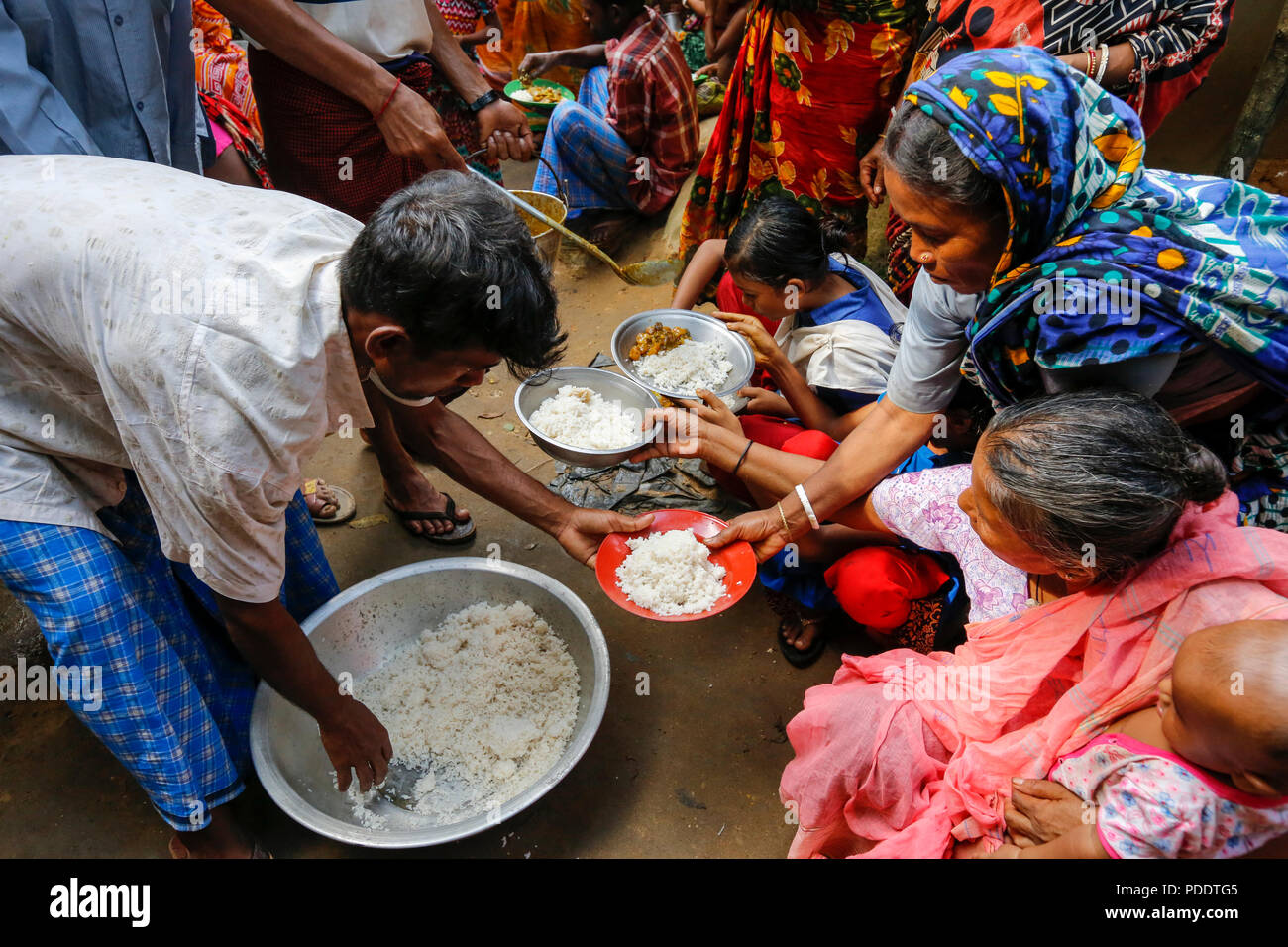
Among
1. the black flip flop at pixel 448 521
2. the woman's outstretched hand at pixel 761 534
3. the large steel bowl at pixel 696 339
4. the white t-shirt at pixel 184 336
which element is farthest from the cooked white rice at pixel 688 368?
the white t-shirt at pixel 184 336

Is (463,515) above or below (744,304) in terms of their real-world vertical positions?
below

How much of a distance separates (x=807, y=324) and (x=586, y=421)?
0.97m

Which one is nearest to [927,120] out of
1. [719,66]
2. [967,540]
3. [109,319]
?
[967,540]

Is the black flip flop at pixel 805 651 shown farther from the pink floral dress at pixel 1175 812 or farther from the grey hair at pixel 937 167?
the grey hair at pixel 937 167

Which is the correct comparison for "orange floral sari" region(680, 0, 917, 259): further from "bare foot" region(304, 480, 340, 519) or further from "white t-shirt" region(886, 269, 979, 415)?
"bare foot" region(304, 480, 340, 519)

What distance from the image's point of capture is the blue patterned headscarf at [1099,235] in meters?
1.50

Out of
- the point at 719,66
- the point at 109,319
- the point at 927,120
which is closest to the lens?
the point at 109,319

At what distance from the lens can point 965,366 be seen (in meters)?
1.87

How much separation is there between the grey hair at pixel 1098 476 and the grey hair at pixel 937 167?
17.9 inches

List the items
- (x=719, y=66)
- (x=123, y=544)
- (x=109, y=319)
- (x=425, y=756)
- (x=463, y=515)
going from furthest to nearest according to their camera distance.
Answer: (x=719, y=66) < (x=463, y=515) < (x=425, y=756) < (x=123, y=544) < (x=109, y=319)

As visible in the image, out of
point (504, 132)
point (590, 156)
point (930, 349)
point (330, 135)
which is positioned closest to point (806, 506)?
point (930, 349)

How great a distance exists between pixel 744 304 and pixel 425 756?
2192 millimetres

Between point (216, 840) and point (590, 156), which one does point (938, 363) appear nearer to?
point (216, 840)
